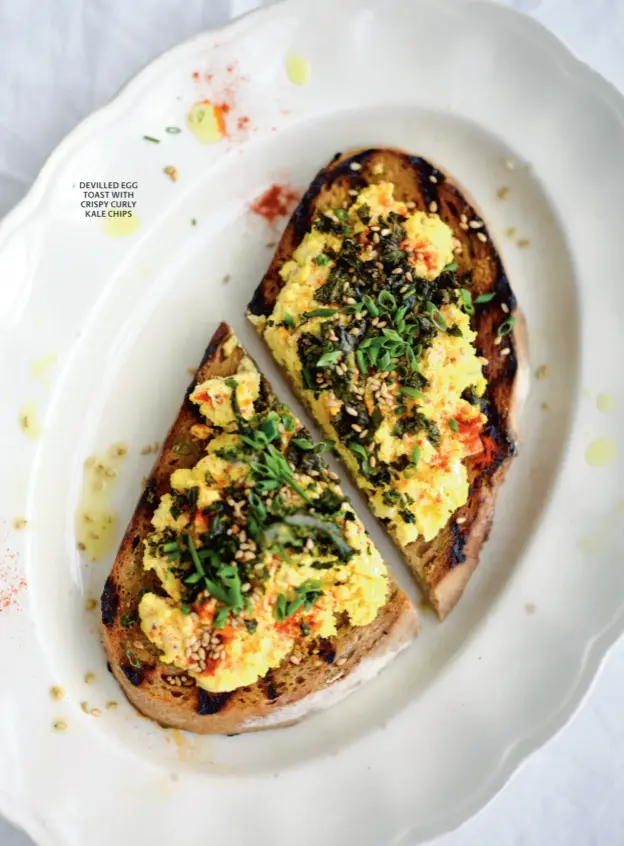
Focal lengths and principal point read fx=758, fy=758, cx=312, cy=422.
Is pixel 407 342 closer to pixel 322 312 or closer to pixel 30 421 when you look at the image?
pixel 322 312

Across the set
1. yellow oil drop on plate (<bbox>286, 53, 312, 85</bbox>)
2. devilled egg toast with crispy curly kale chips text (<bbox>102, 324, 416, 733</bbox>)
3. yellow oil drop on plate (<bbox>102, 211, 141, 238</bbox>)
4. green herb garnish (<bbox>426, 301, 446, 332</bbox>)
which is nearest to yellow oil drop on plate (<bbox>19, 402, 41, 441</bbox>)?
→ devilled egg toast with crispy curly kale chips text (<bbox>102, 324, 416, 733</bbox>)

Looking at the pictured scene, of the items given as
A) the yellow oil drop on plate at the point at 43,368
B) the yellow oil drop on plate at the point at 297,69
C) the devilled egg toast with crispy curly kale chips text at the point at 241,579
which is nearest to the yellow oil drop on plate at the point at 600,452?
the devilled egg toast with crispy curly kale chips text at the point at 241,579

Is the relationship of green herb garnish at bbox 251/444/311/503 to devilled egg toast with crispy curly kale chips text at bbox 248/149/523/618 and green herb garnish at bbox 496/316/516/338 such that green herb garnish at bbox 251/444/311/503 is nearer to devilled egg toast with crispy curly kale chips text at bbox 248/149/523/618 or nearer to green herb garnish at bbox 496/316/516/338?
devilled egg toast with crispy curly kale chips text at bbox 248/149/523/618

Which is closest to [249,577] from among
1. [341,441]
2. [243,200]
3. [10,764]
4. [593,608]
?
[341,441]

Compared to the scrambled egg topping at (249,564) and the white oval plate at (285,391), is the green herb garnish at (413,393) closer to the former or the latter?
the scrambled egg topping at (249,564)

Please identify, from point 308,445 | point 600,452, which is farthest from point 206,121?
point 600,452

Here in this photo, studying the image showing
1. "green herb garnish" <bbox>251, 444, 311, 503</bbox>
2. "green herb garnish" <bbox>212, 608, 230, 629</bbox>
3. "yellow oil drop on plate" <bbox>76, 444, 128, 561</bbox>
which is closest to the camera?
"green herb garnish" <bbox>212, 608, 230, 629</bbox>
